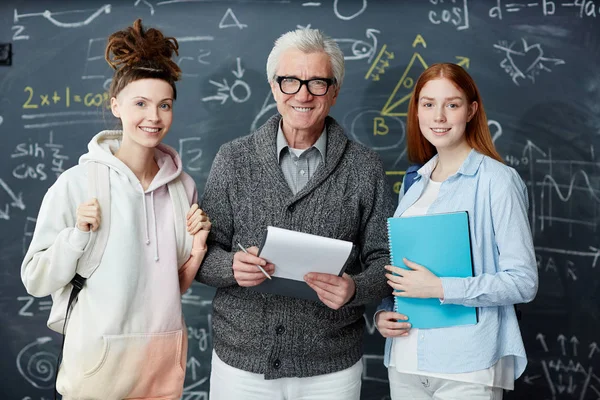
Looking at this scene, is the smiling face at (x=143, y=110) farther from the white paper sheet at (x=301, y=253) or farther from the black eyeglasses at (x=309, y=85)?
the white paper sheet at (x=301, y=253)

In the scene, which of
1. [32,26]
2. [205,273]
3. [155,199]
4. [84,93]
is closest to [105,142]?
[155,199]

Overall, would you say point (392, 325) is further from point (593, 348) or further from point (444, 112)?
point (593, 348)

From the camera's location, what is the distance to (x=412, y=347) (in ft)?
5.79

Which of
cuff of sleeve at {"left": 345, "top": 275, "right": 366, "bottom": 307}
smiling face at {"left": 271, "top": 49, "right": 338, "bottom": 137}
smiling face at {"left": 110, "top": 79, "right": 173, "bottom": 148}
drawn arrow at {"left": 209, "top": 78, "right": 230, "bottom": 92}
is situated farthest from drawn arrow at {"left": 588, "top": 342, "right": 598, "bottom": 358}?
smiling face at {"left": 110, "top": 79, "right": 173, "bottom": 148}

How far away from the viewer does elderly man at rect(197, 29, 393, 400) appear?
181cm

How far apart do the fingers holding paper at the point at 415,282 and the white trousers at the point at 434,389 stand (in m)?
0.24

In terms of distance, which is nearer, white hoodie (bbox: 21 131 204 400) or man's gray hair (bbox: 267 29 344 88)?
white hoodie (bbox: 21 131 204 400)

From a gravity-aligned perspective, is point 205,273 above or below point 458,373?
above

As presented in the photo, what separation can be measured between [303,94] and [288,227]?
385 mm

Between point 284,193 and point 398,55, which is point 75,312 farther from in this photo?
point 398,55

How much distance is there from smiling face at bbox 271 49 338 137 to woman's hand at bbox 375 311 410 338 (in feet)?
1.97

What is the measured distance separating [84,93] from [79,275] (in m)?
1.30

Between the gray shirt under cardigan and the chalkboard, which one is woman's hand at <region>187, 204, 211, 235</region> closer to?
the gray shirt under cardigan

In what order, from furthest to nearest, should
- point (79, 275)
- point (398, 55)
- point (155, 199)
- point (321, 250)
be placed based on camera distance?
1. point (398, 55)
2. point (155, 199)
3. point (79, 275)
4. point (321, 250)
